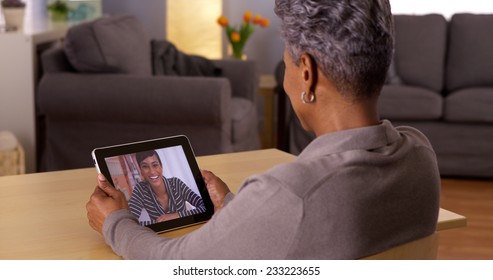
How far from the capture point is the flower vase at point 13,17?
462cm

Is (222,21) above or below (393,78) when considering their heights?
above

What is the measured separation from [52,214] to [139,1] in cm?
493

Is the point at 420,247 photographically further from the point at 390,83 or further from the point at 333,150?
the point at 390,83

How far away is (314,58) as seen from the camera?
1231 millimetres

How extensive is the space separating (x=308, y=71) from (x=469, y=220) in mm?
3137

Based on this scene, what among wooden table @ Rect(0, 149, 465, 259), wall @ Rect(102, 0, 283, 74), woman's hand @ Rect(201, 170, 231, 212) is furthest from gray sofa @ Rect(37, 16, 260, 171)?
woman's hand @ Rect(201, 170, 231, 212)

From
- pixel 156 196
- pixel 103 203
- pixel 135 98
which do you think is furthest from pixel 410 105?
pixel 103 203

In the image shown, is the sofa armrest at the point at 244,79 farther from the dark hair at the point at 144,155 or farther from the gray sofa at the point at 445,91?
the dark hair at the point at 144,155

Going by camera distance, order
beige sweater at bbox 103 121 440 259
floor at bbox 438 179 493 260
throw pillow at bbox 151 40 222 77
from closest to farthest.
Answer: beige sweater at bbox 103 121 440 259
floor at bbox 438 179 493 260
throw pillow at bbox 151 40 222 77

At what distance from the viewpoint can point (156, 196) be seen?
1.56m

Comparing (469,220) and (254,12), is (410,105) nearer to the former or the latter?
(469,220)

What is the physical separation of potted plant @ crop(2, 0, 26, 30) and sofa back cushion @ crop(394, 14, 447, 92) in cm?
215

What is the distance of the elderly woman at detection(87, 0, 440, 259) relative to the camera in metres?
1.16

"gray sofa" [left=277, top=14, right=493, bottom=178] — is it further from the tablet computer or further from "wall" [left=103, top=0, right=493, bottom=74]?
the tablet computer
